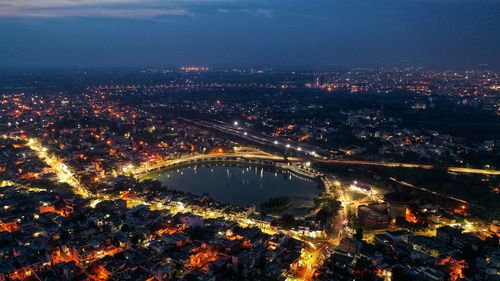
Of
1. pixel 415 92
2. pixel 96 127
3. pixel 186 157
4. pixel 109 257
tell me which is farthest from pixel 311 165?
pixel 415 92

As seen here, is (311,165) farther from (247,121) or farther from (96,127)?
(96,127)

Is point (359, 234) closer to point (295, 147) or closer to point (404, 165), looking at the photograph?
point (404, 165)

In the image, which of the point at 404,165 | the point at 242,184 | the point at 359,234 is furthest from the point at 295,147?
the point at 359,234

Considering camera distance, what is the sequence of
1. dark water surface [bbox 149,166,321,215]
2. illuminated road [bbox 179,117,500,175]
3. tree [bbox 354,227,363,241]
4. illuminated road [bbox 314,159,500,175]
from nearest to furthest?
tree [bbox 354,227,363,241] → dark water surface [bbox 149,166,321,215] → illuminated road [bbox 314,159,500,175] → illuminated road [bbox 179,117,500,175]

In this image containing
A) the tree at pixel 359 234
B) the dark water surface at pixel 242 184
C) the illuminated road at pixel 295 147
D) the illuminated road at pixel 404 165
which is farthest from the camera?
the illuminated road at pixel 295 147

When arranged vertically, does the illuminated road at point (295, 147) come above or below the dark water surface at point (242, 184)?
above

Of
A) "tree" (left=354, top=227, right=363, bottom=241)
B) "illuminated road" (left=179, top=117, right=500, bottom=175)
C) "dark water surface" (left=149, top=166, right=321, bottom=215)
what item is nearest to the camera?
"tree" (left=354, top=227, right=363, bottom=241)

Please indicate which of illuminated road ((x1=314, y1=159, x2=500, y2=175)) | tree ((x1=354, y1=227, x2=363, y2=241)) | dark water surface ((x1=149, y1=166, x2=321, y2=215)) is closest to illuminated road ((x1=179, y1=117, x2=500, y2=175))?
illuminated road ((x1=314, y1=159, x2=500, y2=175))

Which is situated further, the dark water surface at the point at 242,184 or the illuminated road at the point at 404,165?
the illuminated road at the point at 404,165

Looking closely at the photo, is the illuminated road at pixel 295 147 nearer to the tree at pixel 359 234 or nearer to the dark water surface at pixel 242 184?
the dark water surface at pixel 242 184

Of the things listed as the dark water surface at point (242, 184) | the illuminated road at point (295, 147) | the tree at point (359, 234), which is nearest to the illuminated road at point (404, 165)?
the illuminated road at point (295, 147)

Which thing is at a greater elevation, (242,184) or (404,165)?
(404,165)

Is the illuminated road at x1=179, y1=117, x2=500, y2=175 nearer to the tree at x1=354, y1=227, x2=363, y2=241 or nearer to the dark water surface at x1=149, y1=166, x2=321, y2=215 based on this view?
the dark water surface at x1=149, y1=166, x2=321, y2=215
